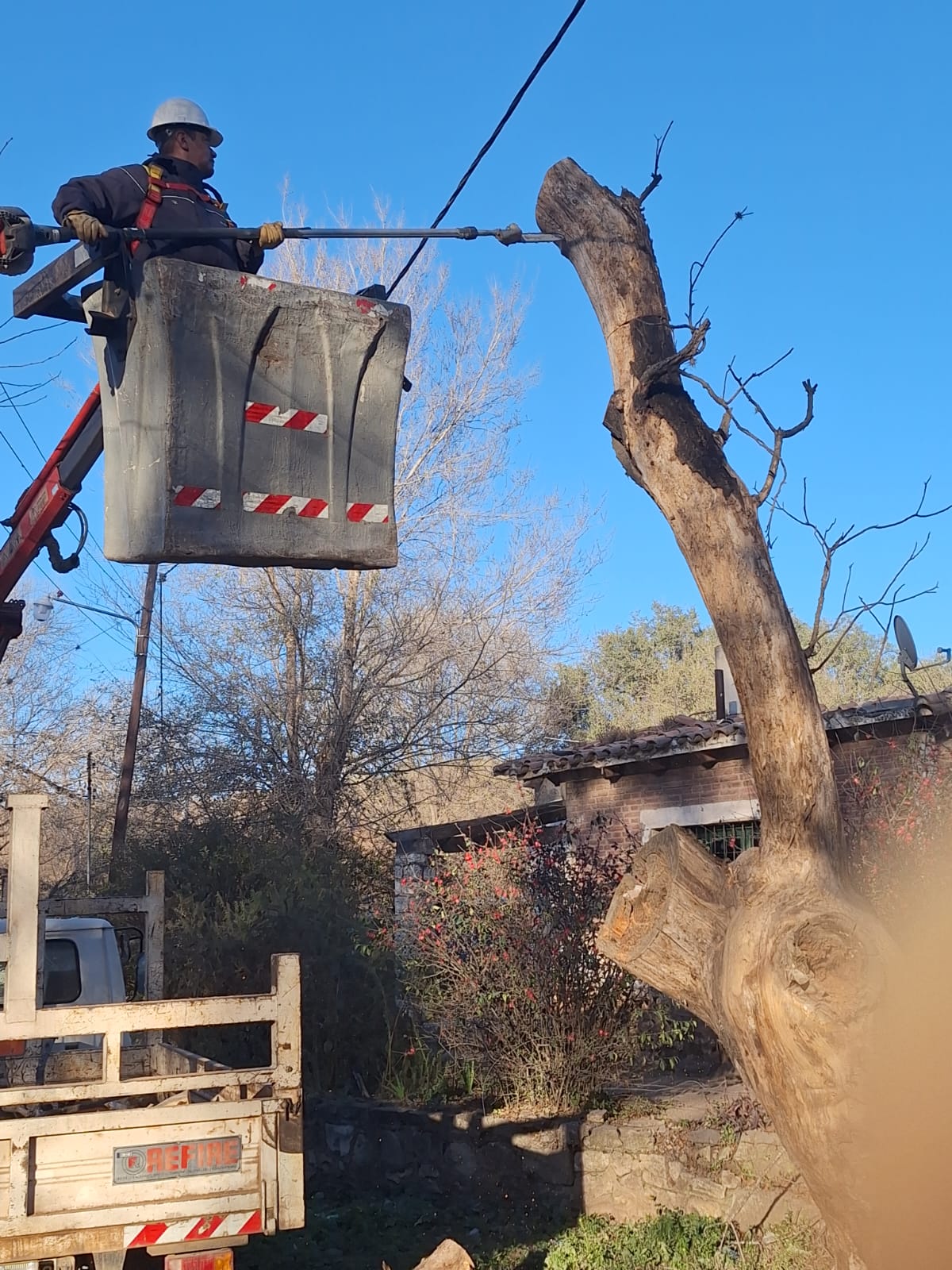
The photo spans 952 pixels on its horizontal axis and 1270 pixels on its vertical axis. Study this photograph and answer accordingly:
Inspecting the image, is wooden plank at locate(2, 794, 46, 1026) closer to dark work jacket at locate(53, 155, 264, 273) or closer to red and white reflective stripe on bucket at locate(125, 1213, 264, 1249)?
red and white reflective stripe on bucket at locate(125, 1213, 264, 1249)

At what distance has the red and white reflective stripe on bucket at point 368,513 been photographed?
5.99 m

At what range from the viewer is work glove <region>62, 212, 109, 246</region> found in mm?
5418

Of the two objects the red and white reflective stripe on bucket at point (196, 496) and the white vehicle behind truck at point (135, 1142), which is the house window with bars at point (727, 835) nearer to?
the white vehicle behind truck at point (135, 1142)

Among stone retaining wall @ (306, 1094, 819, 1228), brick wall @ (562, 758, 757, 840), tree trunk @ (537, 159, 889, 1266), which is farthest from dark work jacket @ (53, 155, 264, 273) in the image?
brick wall @ (562, 758, 757, 840)

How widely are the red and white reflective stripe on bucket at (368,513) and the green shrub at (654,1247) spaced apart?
4505mm

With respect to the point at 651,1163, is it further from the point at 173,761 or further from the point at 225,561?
the point at 173,761

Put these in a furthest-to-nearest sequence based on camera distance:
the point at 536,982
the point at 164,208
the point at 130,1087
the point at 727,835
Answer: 1. the point at 727,835
2. the point at 536,982
3. the point at 164,208
4. the point at 130,1087

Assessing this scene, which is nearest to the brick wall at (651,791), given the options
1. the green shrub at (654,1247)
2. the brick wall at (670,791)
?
the brick wall at (670,791)

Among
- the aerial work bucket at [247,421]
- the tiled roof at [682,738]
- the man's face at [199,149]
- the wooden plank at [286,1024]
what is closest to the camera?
the wooden plank at [286,1024]

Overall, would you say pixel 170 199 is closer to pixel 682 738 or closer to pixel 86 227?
pixel 86 227

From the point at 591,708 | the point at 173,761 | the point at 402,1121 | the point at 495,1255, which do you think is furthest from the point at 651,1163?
the point at 591,708

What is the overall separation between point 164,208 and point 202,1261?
4590 millimetres

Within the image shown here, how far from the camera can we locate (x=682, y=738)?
44.8 ft

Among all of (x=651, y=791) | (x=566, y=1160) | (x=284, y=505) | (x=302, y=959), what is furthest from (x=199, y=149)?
(x=651, y=791)
